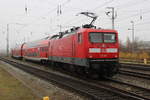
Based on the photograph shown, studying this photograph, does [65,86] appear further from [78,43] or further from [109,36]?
[109,36]

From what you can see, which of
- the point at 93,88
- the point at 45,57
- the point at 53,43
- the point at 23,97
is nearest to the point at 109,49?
the point at 93,88

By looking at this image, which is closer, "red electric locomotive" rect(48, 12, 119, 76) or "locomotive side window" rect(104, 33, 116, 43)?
"red electric locomotive" rect(48, 12, 119, 76)

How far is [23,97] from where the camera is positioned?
949 centimetres

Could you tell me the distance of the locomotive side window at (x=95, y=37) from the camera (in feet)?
49.1

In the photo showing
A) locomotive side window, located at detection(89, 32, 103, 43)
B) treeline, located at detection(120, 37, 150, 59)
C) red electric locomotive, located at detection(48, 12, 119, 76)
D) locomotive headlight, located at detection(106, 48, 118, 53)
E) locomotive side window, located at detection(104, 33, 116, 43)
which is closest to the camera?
red electric locomotive, located at detection(48, 12, 119, 76)

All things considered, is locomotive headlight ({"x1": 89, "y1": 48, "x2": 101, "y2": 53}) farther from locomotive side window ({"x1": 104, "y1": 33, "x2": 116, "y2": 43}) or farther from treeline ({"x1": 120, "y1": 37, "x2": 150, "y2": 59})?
treeline ({"x1": 120, "y1": 37, "x2": 150, "y2": 59})

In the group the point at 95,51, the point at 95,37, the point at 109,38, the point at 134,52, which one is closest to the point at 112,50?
the point at 109,38

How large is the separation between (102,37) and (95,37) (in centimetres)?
48

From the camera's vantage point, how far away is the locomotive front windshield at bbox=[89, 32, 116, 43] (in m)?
15.0

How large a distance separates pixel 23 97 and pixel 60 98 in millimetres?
1545

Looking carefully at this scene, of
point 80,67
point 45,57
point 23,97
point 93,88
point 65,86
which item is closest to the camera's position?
point 23,97

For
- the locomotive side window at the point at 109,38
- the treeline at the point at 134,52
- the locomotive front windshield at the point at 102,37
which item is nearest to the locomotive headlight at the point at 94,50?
the locomotive front windshield at the point at 102,37

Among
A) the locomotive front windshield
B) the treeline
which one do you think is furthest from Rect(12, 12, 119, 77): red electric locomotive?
the treeline

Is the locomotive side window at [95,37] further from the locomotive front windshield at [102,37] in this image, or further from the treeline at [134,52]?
the treeline at [134,52]
